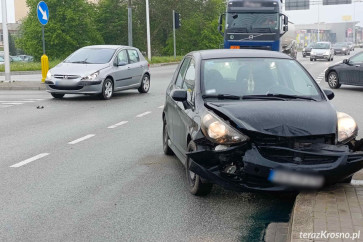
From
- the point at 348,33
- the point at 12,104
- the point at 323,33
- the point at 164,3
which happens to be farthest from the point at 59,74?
the point at 348,33

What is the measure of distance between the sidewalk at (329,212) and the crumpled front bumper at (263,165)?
161mm

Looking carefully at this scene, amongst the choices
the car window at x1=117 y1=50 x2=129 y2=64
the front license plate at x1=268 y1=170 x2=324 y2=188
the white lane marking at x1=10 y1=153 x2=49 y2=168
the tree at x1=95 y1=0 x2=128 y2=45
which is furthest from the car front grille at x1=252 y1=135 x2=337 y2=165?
the tree at x1=95 y1=0 x2=128 y2=45

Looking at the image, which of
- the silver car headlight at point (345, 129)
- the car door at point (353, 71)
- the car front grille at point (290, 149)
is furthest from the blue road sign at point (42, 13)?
the car front grille at point (290, 149)

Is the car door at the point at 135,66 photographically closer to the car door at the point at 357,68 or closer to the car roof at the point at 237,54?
the car door at the point at 357,68

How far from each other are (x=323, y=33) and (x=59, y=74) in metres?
145

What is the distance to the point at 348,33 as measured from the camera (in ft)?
571

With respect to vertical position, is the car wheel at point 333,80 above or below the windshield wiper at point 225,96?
below

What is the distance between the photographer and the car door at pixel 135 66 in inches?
727

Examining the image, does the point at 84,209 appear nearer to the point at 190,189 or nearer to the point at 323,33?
the point at 190,189

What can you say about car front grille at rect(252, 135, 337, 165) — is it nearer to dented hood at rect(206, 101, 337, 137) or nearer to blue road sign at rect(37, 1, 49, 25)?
dented hood at rect(206, 101, 337, 137)

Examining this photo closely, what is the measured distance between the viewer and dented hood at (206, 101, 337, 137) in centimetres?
539

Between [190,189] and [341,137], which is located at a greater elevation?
[341,137]

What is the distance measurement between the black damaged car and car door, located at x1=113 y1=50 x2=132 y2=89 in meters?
10.9

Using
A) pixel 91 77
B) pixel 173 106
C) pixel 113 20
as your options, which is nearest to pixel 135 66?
pixel 91 77
